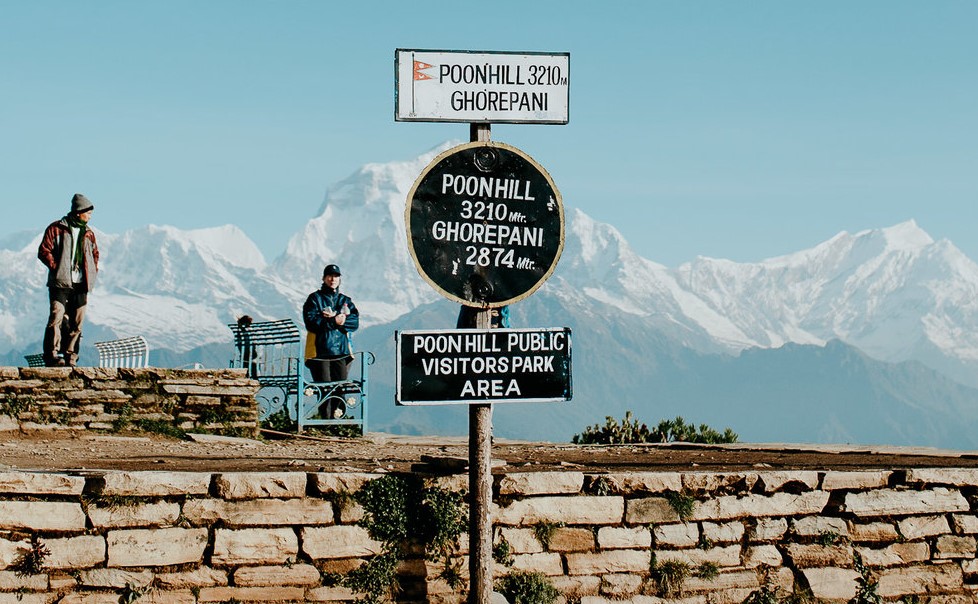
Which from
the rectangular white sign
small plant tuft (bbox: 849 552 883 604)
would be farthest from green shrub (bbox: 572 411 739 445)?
the rectangular white sign

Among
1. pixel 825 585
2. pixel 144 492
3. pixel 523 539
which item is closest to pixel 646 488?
pixel 523 539

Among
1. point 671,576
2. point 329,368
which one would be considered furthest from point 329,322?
point 671,576

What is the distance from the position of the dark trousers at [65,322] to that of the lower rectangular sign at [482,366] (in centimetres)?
839

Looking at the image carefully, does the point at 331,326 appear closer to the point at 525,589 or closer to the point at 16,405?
the point at 16,405

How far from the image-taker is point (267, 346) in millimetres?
15953

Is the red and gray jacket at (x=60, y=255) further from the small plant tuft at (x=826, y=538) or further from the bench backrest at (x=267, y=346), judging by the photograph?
the small plant tuft at (x=826, y=538)

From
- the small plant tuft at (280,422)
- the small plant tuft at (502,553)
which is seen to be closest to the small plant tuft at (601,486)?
the small plant tuft at (502,553)

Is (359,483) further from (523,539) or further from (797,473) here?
(797,473)

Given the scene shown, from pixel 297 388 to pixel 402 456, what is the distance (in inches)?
189

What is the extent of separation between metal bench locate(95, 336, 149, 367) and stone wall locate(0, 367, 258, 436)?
12.2ft

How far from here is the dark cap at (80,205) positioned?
13.5 meters

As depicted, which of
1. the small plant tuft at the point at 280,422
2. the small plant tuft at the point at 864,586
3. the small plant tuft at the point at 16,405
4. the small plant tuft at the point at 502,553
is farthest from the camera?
the small plant tuft at the point at 280,422

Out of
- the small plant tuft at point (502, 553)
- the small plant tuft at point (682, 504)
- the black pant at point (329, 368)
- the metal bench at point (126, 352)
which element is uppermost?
the metal bench at point (126, 352)

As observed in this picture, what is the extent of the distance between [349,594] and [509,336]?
1.87 m
